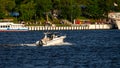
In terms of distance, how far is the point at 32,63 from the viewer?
73312mm

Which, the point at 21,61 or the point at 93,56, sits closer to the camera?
the point at 21,61

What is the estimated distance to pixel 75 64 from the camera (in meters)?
72.0

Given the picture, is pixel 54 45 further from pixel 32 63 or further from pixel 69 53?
pixel 32 63

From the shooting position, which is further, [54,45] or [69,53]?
[54,45]

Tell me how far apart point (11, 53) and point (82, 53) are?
9917 millimetres

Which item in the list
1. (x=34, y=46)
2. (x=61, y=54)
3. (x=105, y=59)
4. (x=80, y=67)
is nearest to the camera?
(x=80, y=67)

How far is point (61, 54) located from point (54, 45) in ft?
71.1

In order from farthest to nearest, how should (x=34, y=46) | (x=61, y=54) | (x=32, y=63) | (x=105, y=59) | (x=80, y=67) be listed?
(x=34, y=46)
(x=61, y=54)
(x=105, y=59)
(x=32, y=63)
(x=80, y=67)

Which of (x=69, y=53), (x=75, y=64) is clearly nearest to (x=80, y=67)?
(x=75, y=64)

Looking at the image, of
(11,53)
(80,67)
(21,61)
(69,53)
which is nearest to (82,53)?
(69,53)

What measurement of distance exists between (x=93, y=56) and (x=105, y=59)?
4.96 meters

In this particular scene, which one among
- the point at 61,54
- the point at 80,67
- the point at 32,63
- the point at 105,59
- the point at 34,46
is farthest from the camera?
the point at 34,46

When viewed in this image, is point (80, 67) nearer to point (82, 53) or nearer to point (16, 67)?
point (16, 67)

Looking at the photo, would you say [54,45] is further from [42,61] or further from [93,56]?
[42,61]
